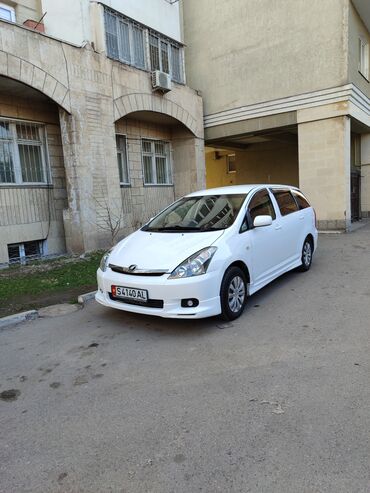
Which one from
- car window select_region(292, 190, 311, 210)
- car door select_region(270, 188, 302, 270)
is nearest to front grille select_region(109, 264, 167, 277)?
car door select_region(270, 188, 302, 270)

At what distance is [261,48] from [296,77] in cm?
175

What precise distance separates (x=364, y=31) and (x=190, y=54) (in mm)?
6525

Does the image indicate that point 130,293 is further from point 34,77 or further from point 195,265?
point 34,77

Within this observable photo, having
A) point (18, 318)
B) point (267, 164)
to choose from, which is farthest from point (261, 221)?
point (267, 164)

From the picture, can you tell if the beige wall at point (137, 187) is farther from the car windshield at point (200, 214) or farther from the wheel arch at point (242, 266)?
the wheel arch at point (242, 266)

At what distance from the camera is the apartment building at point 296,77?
1198 cm

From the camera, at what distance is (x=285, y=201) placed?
652cm

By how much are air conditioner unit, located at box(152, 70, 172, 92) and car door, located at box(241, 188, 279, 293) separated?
24.3ft

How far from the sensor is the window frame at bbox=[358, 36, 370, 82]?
1353 centimetres

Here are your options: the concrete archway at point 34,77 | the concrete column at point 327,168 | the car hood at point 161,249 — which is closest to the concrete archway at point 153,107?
the concrete archway at point 34,77

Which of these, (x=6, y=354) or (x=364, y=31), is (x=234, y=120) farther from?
(x=6, y=354)

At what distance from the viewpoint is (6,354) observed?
4113mm

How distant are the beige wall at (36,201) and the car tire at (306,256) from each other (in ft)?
22.0

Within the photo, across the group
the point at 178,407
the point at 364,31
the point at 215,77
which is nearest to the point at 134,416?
the point at 178,407
